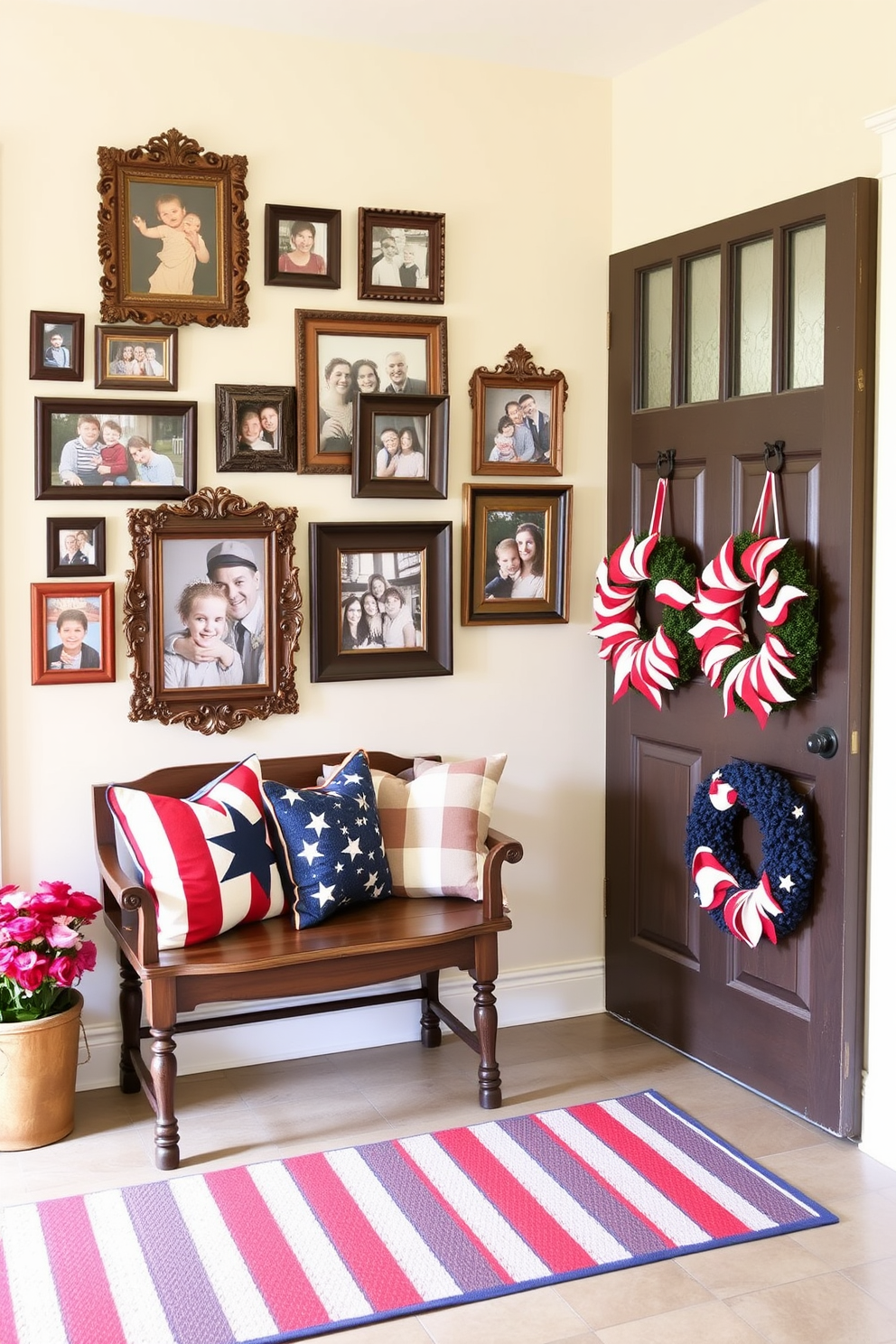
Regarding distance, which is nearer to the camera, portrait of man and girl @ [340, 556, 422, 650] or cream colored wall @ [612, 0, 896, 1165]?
cream colored wall @ [612, 0, 896, 1165]

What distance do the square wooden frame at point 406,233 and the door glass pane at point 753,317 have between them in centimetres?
84

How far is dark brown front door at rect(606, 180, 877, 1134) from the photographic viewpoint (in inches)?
118

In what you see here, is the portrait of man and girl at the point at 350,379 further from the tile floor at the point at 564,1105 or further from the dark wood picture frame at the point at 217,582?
the tile floor at the point at 564,1105

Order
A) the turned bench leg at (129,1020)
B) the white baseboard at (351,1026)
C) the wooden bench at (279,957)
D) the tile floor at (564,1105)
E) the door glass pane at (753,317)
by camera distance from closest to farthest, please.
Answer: the tile floor at (564,1105) → the wooden bench at (279,957) → the door glass pane at (753,317) → the turned bench leg at (129,1020) → the white baseboard at (351,1026)

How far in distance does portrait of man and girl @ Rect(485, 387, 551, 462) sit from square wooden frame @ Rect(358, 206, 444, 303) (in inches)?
13.2

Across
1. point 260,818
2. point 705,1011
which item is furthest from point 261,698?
point 705,1011

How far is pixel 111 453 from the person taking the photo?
3357mm

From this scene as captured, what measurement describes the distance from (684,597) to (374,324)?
1.16 meters

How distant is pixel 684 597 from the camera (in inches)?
131

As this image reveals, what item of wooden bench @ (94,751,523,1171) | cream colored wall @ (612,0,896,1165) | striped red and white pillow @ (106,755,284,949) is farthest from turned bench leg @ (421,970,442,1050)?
cream colored wall @ (612,0,896,1165)

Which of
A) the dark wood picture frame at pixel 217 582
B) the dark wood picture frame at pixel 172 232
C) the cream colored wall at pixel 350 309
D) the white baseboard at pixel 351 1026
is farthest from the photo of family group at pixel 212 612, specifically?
the white baseboard at pixel 351 1026

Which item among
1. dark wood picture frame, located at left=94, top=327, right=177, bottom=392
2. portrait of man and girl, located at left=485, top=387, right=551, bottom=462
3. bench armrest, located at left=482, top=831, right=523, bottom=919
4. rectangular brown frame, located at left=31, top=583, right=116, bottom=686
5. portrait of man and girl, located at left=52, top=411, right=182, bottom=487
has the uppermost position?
dark wood picture frame, located at left=94, top=327, right=177, bottom=392

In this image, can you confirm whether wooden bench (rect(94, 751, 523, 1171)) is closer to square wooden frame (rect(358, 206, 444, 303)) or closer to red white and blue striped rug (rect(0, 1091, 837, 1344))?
red white and blue striped rug (rect(0, 1091, 837, 1344))

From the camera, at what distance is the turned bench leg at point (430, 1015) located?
3.70 meters
